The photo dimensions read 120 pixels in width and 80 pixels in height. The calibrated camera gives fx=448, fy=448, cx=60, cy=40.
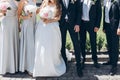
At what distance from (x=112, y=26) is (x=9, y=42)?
229 cm

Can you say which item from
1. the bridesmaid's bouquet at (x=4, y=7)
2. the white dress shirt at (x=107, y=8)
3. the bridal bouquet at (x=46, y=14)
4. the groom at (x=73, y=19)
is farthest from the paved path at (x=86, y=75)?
the bridesmaid's bouquet at (x=4, y=7)

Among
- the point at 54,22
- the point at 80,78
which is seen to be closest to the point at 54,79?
the point at 80,78

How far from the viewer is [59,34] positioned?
9766 millimetres

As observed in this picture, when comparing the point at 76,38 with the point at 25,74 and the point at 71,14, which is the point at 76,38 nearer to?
A: the point at 71,14

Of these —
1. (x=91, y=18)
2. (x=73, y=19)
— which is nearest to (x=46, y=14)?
(x=73, y=19)

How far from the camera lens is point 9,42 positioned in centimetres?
991

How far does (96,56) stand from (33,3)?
6.49ft

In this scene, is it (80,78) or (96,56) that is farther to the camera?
(96,56)

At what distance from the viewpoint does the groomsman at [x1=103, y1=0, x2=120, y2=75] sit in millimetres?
9633

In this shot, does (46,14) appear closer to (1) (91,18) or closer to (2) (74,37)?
(2) (74,37)

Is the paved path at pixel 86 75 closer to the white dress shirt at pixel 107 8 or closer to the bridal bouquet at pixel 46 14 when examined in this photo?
the white dress shirt at pixel 107 8

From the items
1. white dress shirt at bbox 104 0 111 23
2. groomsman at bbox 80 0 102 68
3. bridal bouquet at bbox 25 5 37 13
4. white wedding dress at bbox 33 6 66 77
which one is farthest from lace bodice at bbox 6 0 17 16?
white dress shirt at bbox 104 0 111 23

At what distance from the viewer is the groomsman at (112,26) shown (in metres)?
9.63

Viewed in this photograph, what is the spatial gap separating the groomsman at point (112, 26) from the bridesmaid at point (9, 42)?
78.8 inches
